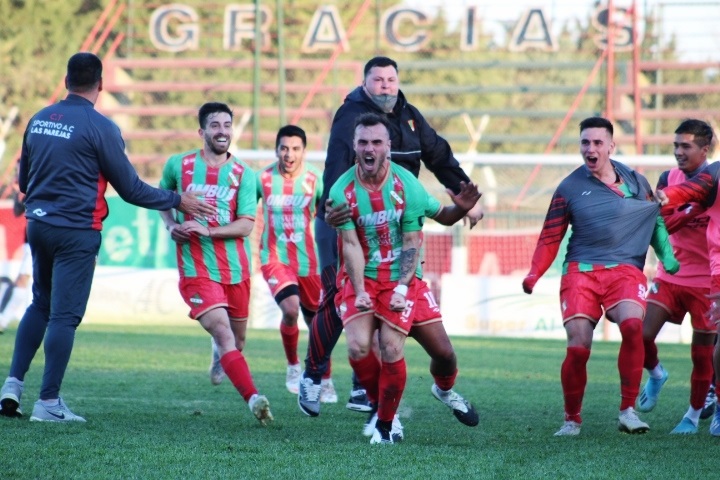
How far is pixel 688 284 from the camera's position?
824cm

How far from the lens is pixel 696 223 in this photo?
8.29 metres

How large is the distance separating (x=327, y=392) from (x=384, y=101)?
2652 millimetres

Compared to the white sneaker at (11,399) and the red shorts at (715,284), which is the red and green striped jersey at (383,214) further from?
the white sneaker at (11,399)

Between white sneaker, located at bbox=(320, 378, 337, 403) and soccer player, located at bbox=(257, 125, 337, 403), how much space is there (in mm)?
1014

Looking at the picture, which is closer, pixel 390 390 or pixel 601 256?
pixel 390 390

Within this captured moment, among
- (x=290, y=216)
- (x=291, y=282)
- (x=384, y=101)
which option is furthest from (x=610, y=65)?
(x=384, y=101)

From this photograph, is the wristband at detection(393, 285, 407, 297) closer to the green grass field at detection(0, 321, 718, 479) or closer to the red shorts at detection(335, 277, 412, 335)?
the red shorts at detection(335, 277, 412, 335)

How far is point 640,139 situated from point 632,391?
52.9ft

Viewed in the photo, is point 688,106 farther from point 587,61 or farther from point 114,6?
point 114,6

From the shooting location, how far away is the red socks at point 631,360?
7.11 meters

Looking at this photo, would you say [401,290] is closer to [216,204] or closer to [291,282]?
[216,204]

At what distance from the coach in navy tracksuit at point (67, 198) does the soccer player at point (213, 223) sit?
0.78m

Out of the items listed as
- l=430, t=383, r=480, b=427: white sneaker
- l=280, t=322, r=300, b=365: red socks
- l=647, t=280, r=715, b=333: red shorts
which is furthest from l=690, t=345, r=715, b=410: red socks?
l=280, t=322, r=300, b=365: red socks

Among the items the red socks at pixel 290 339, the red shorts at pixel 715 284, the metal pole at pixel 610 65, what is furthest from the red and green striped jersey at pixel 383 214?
the metal pole at pixel 610 65
